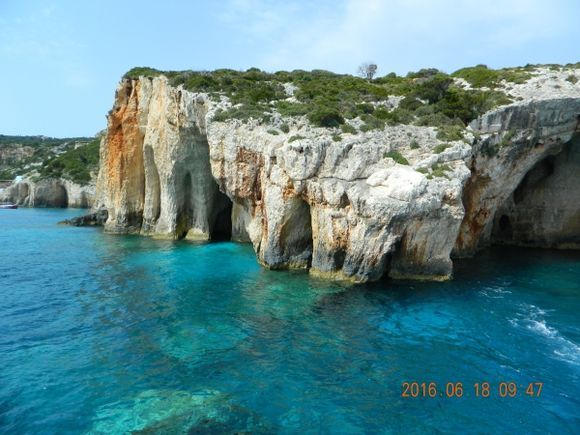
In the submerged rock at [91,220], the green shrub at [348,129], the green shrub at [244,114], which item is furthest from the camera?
the submerged rock at [91,220]

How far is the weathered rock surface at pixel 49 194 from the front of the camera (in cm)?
8544

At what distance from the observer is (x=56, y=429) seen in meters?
9.80

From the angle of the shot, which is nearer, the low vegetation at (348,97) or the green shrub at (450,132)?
the green shrub at (450,132)

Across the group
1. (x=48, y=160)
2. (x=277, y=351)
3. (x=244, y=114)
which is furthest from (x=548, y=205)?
(x=48, y=160)

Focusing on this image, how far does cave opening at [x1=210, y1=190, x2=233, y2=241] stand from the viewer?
127ft

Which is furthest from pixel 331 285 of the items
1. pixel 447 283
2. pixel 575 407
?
pixel 575 407

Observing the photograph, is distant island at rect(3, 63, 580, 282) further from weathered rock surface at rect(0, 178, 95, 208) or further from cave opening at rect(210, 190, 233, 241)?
weathered rock surface at rect(0, 178, 95, 208)

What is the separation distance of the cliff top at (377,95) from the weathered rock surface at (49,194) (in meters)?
55.7

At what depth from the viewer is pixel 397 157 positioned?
Answer: 22.3 m

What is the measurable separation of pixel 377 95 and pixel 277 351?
24504 mm

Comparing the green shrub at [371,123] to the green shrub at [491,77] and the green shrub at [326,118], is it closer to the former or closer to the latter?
the green shrub at [326,118]

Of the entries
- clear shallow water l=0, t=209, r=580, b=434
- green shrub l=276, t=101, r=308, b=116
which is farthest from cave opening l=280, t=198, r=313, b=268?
green shrub l=276, t=101, r=308, b=116

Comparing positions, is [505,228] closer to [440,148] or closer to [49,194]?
[440,148]

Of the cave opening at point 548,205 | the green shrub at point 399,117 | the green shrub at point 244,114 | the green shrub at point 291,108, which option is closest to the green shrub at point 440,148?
the green shrub at point 399,117
